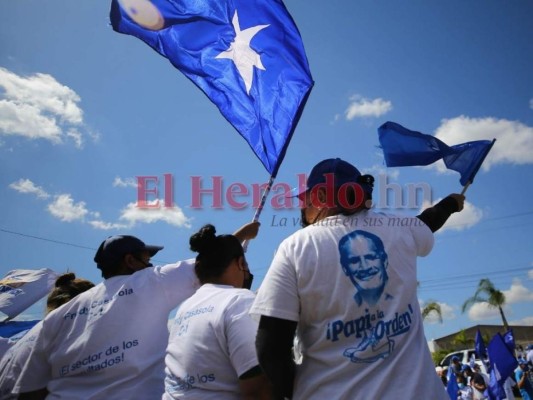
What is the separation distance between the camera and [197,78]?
4.14 meters

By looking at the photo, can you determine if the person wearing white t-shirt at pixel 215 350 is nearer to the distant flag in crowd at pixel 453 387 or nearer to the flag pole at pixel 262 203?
the flag pole at pixel 262 203

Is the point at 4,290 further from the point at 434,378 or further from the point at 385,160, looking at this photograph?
the point at 434,378

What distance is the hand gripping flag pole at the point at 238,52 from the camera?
387cm

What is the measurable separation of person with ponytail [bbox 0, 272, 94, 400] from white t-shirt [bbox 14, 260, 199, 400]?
147mm

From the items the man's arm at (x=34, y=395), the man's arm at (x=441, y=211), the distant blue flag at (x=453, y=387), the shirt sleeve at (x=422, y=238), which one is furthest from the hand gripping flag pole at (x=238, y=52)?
the distant blue flag at (x=453, y=387)

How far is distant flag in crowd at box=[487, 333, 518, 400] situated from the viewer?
380 inches

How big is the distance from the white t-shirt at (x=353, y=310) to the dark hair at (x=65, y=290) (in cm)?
248

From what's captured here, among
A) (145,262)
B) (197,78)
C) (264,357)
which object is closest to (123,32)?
(197,78)

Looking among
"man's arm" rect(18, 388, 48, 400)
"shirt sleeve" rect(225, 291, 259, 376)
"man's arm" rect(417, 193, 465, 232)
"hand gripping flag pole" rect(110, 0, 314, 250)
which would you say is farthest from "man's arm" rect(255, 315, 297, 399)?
"hand gripping flag pole" rect(110, 0, 314, 250)

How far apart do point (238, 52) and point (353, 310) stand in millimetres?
3191

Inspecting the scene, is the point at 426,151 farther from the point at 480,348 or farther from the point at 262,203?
the point at 480,348

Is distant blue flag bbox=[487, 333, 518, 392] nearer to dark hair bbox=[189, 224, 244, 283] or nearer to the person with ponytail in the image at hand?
dark hair bbox=[189, 224, 244, 283]

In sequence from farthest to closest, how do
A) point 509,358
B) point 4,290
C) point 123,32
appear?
point 509,358, point 4,290, point 123,32

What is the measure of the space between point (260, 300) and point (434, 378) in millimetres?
770
